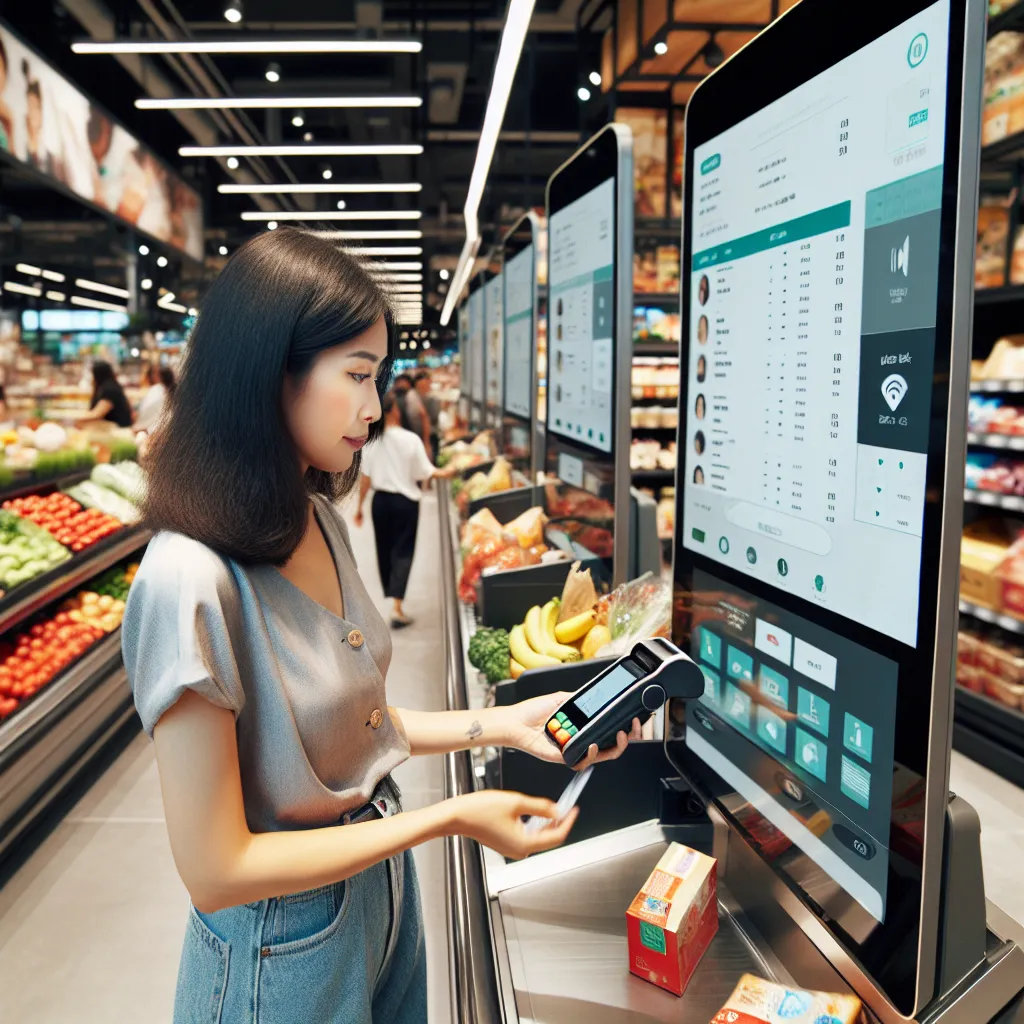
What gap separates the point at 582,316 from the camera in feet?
8.16

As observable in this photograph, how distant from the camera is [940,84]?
85 cm

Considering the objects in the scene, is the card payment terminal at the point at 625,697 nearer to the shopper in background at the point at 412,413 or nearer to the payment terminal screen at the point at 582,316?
the payment terminal screen at the point at 582,316

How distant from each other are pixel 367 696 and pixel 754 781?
0.54 m

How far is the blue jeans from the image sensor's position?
1.19 meters

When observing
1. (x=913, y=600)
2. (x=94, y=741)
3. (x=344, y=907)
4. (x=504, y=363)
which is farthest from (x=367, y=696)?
(x=504, y=363)

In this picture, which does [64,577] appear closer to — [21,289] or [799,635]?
[21,289]

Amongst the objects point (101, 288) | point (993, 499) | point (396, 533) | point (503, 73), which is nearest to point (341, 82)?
point (101, 288)

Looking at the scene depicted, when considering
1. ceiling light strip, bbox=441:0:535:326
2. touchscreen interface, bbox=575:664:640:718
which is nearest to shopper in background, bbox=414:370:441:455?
ceiling light strip, bbox=441:0:535:326

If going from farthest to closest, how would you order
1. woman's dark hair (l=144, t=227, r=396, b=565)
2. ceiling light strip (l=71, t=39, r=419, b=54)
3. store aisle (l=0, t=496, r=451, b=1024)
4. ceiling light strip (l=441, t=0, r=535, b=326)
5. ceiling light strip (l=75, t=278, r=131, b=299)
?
ceiling light strip (l=75, t=278, r=131, b=299) → ceiling light strip (l=71, t=39, r=419, b=54) → ceiling light strip (l=441, t=0, r=535, b=326) → store aisle (l=0, t=496, r=451, b=1024) → woman's dark hair (l=144, t=227, r=396, b=565)

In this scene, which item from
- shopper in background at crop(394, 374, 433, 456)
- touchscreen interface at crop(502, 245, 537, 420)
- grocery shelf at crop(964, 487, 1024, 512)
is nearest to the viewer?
A: grocery shelf at crop(964, 487, 1024, 512)

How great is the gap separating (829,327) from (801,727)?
0.48 metres

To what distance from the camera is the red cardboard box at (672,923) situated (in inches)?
44.4

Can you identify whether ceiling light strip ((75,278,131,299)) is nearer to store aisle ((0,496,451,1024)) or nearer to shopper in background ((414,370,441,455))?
store aisle ((0,496,451,1024))

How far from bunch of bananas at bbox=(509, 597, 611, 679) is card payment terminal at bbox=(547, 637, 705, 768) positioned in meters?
0.89
